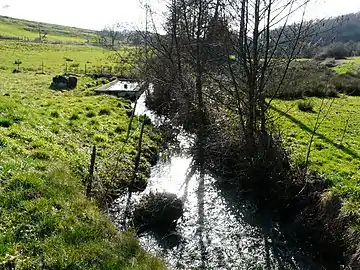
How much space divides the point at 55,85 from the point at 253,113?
2373 cm

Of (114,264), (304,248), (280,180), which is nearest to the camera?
(114,264)

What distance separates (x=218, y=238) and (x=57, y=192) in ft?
17.4

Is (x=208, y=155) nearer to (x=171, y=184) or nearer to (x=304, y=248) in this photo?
(x=171, y=184)

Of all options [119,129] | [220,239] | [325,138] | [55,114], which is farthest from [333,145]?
[55,114]

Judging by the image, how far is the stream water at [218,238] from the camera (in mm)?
10742

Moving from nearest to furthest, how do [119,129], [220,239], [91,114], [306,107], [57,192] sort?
[57,192] < [220,239] < [119,129] < [91,114] < [306,107]

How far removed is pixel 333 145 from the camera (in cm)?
1684

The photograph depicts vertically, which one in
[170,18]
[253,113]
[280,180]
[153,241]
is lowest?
[153,241]

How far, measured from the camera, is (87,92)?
106 feet

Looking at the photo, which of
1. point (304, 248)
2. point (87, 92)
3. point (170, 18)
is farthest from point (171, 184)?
point (87, 92)

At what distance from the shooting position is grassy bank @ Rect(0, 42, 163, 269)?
786 cm

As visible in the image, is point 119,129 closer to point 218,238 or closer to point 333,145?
point 218,238

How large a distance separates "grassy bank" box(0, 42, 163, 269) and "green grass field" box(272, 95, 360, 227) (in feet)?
21.9

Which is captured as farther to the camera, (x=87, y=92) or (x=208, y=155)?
(x=87, y=92)
